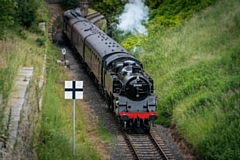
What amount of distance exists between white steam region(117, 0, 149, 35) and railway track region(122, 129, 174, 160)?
14.6 metres

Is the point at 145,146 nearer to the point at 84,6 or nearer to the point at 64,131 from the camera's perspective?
the point at 64,131

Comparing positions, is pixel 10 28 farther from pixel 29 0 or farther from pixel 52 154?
pixel 52 154

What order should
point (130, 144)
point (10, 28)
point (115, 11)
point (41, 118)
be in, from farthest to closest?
point (115, 11) < point (10, 28) < point (130, 144) < point (41, 118)

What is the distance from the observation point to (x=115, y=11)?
1463 inches

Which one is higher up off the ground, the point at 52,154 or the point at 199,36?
the point at 199,36

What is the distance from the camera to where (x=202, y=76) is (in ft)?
65.8

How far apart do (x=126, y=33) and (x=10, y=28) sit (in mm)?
9398

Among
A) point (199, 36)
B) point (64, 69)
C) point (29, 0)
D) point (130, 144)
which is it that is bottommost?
point (130, 144)

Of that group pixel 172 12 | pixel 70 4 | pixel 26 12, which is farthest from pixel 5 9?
pixel 70 4

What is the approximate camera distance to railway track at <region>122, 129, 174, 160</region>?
592 inches

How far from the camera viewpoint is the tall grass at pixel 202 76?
14.7 metres

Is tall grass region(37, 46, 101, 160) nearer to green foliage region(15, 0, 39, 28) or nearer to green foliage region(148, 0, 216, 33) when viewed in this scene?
green foliage region(15, 0, 39, 28)

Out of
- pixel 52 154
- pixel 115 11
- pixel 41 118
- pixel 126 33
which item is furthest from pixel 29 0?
pixel 52 154

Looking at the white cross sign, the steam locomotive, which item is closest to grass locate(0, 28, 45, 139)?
the white cross sign
